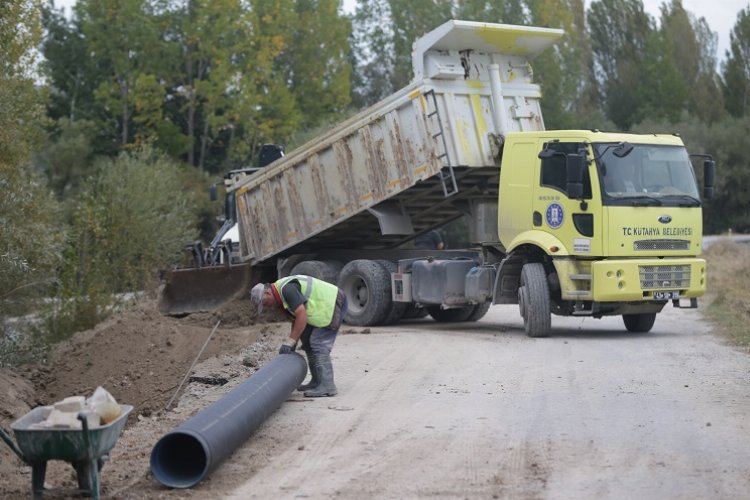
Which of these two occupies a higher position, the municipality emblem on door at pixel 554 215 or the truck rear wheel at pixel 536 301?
the municipality emblem on door at pixel 554 215

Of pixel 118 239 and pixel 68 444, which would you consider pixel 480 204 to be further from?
pixel 68 444

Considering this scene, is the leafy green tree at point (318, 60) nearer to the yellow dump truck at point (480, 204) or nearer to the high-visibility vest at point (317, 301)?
the yellow dump truck at point (480, 204)

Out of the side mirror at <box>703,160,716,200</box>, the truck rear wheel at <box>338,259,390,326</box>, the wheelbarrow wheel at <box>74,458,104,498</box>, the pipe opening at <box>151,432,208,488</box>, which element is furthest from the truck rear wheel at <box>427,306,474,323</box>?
the wheelbarrow wheel at <box>74,458,104,498</box>

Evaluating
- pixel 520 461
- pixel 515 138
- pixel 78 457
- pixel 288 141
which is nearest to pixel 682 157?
pixel 515 138

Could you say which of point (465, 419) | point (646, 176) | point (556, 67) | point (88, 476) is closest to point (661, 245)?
point (646, 176)

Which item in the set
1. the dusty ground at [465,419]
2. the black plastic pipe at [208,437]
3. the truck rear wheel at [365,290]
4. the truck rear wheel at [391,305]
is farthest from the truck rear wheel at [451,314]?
the black plastic pipe at [208,437]

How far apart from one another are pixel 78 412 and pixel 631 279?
360 inches

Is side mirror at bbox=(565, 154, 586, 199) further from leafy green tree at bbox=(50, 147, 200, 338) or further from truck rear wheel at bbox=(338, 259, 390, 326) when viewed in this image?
leafy green tree at bbox=(50, 147, 200, 338)

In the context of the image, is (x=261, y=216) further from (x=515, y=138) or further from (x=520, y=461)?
(x=520, y=461)

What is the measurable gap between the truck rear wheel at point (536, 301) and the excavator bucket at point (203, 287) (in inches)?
220

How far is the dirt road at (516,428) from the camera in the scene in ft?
23.6

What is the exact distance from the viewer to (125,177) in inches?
1201

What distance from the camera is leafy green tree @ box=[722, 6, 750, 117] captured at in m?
61.2

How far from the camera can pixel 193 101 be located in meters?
44.2
